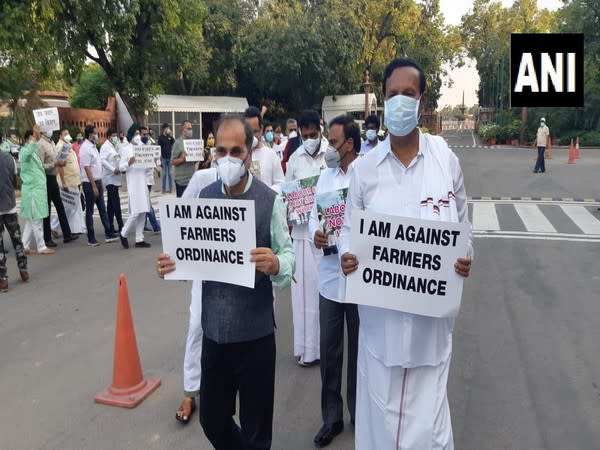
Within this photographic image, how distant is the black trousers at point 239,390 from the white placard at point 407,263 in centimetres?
56

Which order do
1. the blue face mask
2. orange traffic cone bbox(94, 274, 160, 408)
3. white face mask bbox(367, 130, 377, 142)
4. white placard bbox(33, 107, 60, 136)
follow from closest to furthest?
1. the blue face mask
2. orange traffic cone bbox(94, 274, 160, 408)
3. white face mask bbox(367, 130, 377, 142)
4. white placard bbox(33, 107, 60, 136)

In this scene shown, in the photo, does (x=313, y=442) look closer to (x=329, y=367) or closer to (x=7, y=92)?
(x=329, y=367)

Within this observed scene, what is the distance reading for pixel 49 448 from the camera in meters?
3.70

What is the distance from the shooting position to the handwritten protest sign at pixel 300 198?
14.8 feet

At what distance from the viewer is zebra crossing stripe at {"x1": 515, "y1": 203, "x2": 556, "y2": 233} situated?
10852 mm

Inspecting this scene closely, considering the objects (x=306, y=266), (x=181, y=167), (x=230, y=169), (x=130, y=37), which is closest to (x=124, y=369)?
(x=306, y=266)

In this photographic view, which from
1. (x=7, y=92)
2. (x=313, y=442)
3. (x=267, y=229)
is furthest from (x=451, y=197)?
(x=7, y=92)

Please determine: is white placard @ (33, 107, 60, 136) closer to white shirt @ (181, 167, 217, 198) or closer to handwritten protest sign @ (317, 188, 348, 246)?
white shirt @ (181, 167, 217, 198)

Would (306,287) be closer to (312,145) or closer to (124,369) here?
(312,145)

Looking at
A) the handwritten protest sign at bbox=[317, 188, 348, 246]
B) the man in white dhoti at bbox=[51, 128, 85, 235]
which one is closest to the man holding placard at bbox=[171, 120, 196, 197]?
the man in white dhoti at bbox=[51, 128, 85, 235]

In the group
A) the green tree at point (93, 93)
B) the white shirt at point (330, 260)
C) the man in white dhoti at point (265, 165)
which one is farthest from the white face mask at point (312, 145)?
the green tree at point (93, 93)

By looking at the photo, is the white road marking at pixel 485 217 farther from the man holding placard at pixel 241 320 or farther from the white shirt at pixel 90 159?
the man holding placard at pixel 241 320

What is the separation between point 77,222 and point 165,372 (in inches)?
267

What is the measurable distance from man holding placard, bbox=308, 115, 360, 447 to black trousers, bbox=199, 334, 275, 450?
0.88 metres
